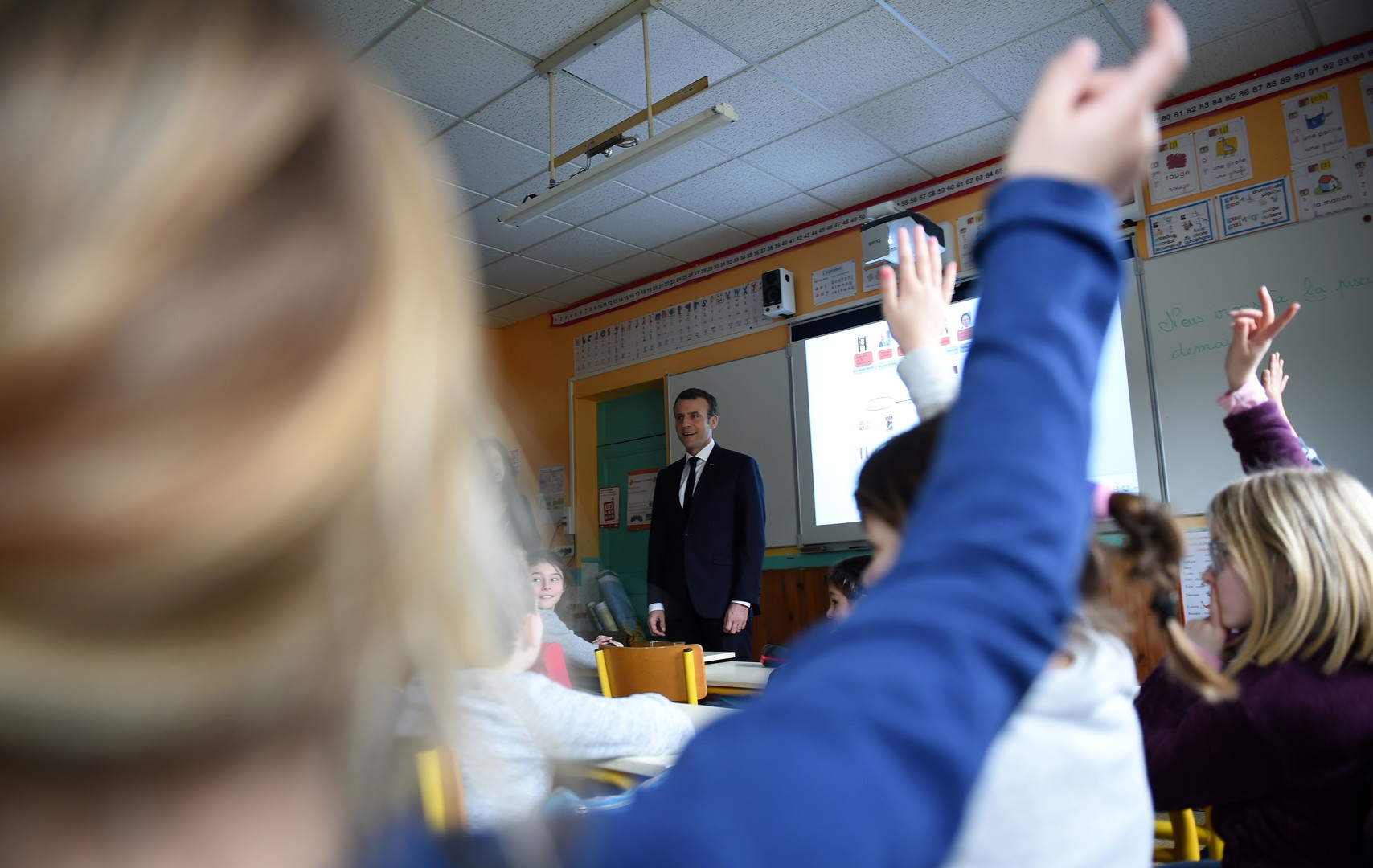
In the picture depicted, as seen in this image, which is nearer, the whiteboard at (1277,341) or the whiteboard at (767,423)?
the whiteboard at (1277,341)

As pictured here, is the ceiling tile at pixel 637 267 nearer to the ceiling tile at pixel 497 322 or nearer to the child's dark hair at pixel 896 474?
the ceiling tile at pixel 497 322

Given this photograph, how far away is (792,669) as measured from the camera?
32 cm

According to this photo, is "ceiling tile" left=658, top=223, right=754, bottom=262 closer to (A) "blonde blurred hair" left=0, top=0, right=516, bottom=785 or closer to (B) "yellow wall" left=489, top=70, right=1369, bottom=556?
(B) "yellow wall" left=489, top=70, right=1369, bottom=556

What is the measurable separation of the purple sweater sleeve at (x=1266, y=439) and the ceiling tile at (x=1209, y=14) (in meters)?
1.96

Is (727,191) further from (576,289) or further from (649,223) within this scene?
(576,289)

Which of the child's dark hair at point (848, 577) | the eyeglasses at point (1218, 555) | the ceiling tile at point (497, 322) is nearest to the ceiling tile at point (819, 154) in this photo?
the child's dark hair at point (848, 577)

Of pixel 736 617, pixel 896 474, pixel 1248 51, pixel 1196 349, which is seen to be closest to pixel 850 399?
pixel 736 617

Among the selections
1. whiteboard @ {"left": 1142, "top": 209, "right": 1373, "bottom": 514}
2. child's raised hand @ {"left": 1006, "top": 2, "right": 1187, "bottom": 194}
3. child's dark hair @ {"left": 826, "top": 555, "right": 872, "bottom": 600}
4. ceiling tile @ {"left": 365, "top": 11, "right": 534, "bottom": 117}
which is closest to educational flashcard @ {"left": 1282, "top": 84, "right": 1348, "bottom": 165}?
whiteboard @ {"left": 1142, "top": 209, "right": 1373, "bottom": 514}

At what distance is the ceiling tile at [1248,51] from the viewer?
10.8ft

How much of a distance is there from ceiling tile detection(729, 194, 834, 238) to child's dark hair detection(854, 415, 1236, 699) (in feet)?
12.3

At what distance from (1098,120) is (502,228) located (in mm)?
4655

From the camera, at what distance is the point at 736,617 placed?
3955 mm

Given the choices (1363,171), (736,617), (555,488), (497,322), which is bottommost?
(736,617)

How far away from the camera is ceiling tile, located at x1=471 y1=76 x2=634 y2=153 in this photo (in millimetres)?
3557
